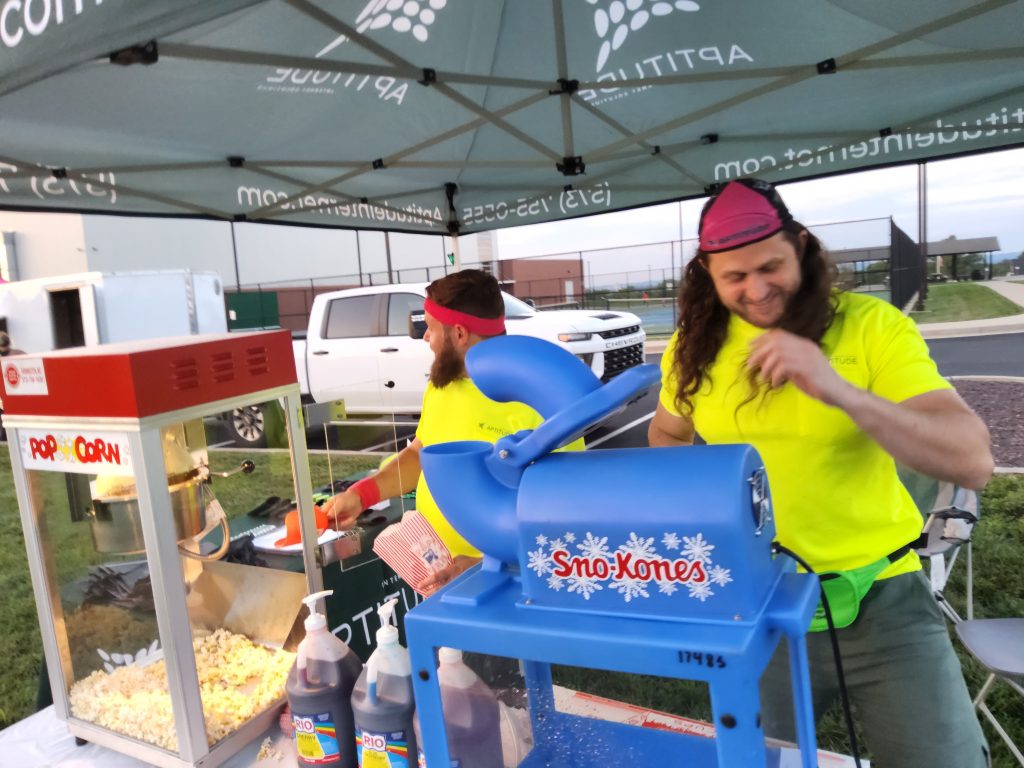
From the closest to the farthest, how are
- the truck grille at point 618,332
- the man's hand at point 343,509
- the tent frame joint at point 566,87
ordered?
the man's hand at point 343,509
the tent frame joint at point 566,87
the truck grille at point 618,332

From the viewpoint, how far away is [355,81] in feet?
8.54

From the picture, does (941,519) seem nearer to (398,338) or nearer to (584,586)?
(584,586)

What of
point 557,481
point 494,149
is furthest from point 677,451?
point 494,149

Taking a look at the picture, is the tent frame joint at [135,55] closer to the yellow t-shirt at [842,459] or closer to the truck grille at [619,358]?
the yellow t-shirt at [842,459]

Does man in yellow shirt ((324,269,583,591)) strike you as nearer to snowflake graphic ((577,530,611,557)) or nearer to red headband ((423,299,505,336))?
red headband ((423,299,505,336))

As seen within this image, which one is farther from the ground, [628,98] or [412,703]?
[628,98]

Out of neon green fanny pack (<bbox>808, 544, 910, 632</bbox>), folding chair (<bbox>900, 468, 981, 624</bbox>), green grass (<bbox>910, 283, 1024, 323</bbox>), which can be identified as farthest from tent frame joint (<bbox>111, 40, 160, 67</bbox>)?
green grass (<bbox>910, 283, 1024, 323</bbox>)

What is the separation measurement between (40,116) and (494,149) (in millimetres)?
2109

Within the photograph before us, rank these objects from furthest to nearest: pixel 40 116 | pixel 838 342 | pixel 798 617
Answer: pixel 40 116 → pixel 838 342 → pixel 798 617

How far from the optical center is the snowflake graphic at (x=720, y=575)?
0.64 meters

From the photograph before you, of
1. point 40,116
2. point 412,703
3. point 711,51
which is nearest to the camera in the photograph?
point 412,703

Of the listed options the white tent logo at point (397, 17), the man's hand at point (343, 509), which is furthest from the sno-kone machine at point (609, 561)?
the white tent logo at point (397, 17)

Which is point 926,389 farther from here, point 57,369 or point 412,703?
point 57,369

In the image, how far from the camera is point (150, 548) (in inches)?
42.9
